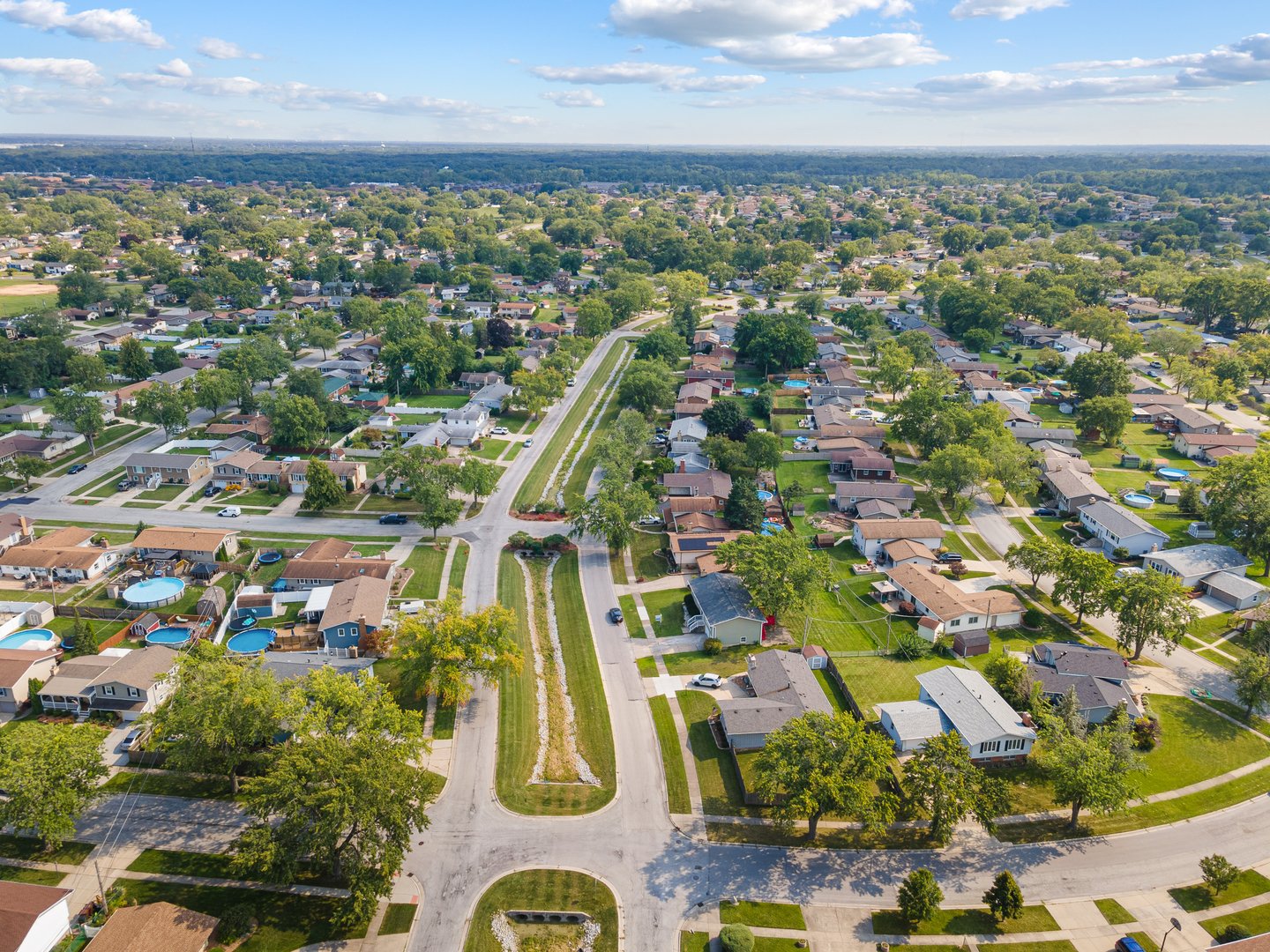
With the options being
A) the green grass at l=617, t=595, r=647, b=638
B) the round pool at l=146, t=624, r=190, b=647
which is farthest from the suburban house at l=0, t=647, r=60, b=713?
the green grass at l=617, t=595, r=647, b=638

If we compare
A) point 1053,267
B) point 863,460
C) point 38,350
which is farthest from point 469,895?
point 1053,267

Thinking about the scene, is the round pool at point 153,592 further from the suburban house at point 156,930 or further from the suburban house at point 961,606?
the suburban house at point 961,606

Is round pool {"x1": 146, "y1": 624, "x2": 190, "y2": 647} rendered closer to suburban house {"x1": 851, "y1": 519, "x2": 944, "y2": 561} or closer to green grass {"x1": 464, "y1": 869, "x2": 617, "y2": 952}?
green grass {"x1": 464, "y1": 869, "x2": 617, "y2": 952}

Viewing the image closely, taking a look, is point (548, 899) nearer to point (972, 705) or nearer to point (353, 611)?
point (353, 611)

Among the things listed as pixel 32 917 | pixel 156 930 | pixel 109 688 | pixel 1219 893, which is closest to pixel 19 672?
pixel 109 688

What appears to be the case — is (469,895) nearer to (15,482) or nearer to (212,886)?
(212,886)

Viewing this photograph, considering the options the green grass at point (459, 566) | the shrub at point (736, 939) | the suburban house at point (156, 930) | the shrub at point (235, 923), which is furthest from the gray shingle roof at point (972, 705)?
the suburban house at point (156, 930)
